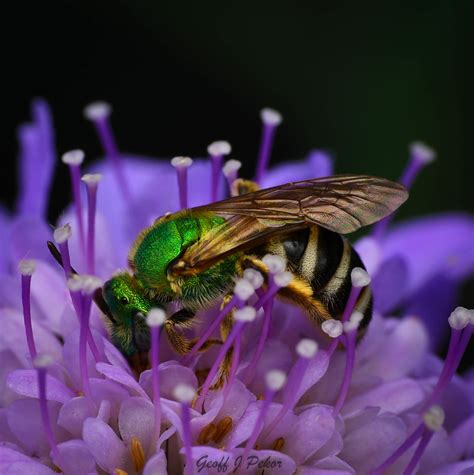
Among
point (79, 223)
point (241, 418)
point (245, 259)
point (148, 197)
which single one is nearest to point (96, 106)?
point (148, 197)

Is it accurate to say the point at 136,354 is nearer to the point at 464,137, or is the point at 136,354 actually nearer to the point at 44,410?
the point at 44,410

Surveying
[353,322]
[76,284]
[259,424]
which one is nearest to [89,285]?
[76,284]

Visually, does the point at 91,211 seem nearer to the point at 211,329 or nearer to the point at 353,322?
the point at 211,329

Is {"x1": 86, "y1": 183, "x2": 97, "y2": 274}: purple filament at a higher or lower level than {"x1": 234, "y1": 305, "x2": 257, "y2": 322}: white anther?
higher

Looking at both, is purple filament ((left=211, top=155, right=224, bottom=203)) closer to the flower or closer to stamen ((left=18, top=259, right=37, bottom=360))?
the flower

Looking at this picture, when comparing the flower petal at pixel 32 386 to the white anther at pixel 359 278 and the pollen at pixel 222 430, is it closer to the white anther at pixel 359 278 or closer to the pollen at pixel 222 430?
the pollen at pixel 222 430

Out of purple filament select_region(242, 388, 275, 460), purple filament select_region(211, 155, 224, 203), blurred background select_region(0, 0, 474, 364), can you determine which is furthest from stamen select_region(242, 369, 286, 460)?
blurred background select_region(0, 0, 474, 364)
